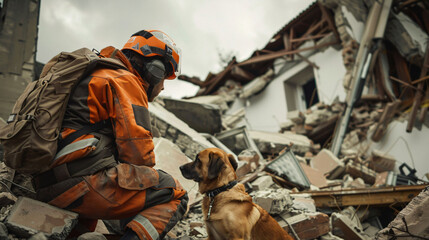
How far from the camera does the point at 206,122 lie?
20.0ft

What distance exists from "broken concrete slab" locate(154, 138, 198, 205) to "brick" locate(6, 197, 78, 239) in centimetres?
189

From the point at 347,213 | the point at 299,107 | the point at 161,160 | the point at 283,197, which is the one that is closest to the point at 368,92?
the point at 299,107

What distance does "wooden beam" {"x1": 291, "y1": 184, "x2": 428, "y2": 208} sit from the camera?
3.78m

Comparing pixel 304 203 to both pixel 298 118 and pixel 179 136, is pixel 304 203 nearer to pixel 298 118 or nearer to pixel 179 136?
pixel 179 136

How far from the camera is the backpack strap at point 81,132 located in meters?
1.78

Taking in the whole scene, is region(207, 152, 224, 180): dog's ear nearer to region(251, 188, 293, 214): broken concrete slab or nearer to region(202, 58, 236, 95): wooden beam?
region(251, 188, 293, 214): broken concrete slab

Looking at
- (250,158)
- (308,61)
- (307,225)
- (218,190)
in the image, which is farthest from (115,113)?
(308,61)

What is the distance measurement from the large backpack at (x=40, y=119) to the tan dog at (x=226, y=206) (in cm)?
147

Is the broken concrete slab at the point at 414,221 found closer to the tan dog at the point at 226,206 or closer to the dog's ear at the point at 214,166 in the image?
the tan dog at the point at 226,206

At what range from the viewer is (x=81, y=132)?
→ 1824 mm

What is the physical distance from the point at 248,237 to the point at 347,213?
8.20ft

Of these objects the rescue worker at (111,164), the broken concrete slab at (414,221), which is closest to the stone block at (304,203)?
the broken concrete slab at (414,221)

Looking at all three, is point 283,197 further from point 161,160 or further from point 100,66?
point 100,66

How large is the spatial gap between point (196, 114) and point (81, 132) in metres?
4.30
